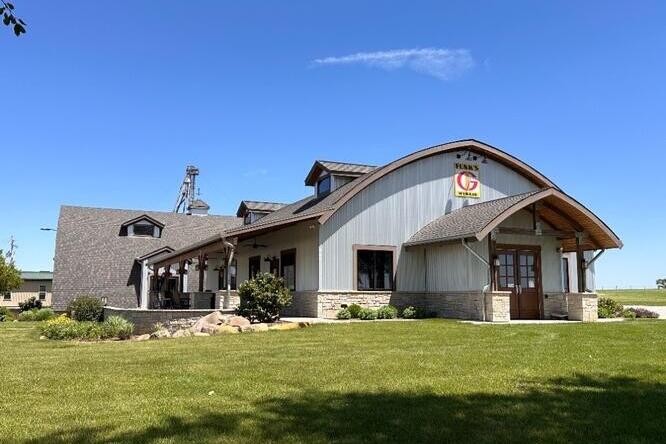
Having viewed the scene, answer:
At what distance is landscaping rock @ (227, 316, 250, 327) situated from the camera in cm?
1649

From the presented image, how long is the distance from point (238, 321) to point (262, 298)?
1219mm

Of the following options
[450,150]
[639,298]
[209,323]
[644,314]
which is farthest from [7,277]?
[639,298]

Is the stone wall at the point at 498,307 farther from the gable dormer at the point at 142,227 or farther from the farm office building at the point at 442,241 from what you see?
the gable dormer at the point at 142,227

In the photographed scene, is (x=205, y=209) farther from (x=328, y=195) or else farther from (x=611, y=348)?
→ (x=611, y=348)

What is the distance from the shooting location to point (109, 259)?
3562 cm

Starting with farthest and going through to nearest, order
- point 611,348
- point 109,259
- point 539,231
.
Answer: point 109,259 → point 539,231 → point 611,348

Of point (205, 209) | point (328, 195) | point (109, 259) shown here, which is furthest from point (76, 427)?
point (205, 209)

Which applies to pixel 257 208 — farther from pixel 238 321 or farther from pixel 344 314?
pixel 238 321

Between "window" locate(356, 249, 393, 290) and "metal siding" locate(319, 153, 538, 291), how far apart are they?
34 cm

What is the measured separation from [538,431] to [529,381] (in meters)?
2.52

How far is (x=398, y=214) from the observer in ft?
73.6

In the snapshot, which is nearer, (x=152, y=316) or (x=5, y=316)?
(x=152, y=316)

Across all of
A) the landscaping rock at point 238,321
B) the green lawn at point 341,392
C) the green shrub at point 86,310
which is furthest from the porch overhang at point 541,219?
the green shrub at point 86,310

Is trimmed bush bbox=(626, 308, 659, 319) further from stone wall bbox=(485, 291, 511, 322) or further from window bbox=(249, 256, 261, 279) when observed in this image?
window bbox=(249, 256, 261, 279)
